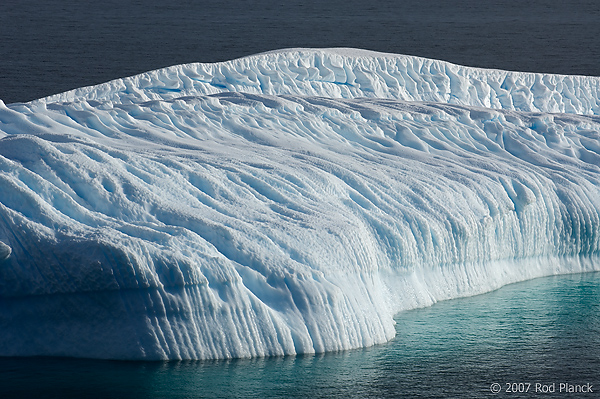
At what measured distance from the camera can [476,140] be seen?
1302 cm

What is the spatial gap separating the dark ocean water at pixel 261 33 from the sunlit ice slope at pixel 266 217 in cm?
1459

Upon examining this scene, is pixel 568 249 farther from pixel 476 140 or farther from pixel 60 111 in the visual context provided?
pixel 60 111

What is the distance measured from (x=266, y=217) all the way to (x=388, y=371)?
2.08 metres

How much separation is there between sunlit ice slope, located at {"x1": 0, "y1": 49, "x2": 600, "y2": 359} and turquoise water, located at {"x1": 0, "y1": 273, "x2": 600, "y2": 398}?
0.24 meters

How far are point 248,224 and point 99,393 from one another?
2266 mm

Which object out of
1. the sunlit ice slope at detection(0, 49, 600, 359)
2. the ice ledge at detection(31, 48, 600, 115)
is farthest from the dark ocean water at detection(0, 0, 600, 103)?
the sunlit ice slope at detection(0, 49, 600, 359)

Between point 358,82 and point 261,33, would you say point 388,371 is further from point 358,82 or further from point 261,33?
point 261,33

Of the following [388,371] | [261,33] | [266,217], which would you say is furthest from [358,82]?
[261,33]

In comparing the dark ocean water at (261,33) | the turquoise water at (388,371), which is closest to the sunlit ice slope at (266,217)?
the turquoise water at (388,371)

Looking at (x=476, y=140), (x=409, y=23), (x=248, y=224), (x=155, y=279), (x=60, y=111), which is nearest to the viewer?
(x=155, y=279)

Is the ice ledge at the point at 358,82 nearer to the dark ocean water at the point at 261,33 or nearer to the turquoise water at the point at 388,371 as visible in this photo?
the turquoise water at the point at 388,371

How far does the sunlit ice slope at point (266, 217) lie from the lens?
7.90 m

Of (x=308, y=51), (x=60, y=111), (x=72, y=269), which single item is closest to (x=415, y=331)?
(x=72, y=269)

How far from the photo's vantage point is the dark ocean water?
32156 mm
